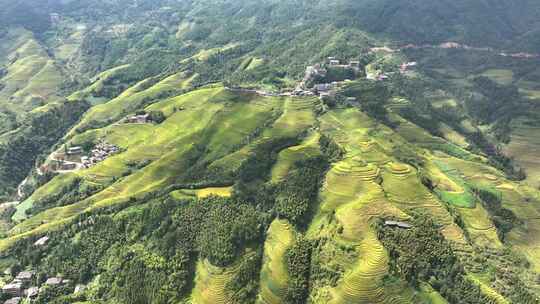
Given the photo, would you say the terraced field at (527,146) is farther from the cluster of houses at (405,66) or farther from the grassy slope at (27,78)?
the grassy slope at (27,78)

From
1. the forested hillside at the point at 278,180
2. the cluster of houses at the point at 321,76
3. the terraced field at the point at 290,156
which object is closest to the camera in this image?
the forested hillside at the point at 278,180

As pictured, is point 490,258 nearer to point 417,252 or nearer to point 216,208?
point 417,252

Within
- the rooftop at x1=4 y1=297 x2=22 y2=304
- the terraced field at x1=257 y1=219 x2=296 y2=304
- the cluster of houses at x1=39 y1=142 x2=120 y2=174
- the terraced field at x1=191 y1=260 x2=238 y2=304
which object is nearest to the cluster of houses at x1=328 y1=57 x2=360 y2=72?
the cluster of houses at x1=39 y1=142 x2=120 y2=174

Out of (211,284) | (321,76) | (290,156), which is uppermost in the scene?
(290,156)

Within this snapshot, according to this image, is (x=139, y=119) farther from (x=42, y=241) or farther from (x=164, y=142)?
(x=42, y=241)

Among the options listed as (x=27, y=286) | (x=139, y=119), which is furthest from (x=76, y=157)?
(x=27, y=286)

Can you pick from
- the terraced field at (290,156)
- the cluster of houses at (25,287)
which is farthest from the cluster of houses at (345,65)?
the cluster of houses at (25,287)

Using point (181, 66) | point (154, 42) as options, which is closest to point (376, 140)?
point (181, 66)
